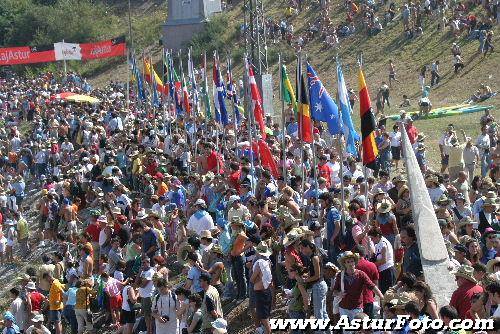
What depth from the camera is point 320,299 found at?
12203 mm

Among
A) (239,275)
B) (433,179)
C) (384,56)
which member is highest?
(384,56)

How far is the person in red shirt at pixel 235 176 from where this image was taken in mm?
18828

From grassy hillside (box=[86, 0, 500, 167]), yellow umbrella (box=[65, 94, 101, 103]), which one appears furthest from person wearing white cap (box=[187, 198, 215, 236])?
yellow umbrella (box=[65, 94, 101, 103])

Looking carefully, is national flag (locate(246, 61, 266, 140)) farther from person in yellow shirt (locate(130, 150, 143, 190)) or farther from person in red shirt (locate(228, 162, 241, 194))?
person in yellow shirt (locate(130, 150, 143, 190))

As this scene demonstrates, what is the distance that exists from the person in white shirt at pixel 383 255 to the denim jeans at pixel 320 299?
0.93 m

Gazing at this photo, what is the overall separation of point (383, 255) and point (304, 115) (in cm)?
501

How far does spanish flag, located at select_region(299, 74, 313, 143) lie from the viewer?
17.3 meters

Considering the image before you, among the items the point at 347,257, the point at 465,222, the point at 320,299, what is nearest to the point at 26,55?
the point at 465,222

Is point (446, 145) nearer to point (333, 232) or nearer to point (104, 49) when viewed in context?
point (333, 232)

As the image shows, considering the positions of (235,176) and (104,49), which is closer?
(235,176)

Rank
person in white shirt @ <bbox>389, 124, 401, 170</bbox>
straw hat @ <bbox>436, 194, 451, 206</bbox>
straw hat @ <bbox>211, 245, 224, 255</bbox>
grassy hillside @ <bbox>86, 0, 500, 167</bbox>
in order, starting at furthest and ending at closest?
grassy hillside @ <bbox>86, 0, 500, 167</bbox>, person in white shirt @ <bbox>389, 124, 401, 170</bbox>, straw hat @ <bbox>211, 245, 224, 255</bbox>, straw hat @ <bbox>436, 194, 451, 206</bbox>

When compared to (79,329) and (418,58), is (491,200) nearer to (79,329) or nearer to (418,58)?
(79,329)

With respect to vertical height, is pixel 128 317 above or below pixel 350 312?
below

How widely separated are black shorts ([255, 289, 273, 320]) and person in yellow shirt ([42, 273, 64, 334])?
15.5ft
